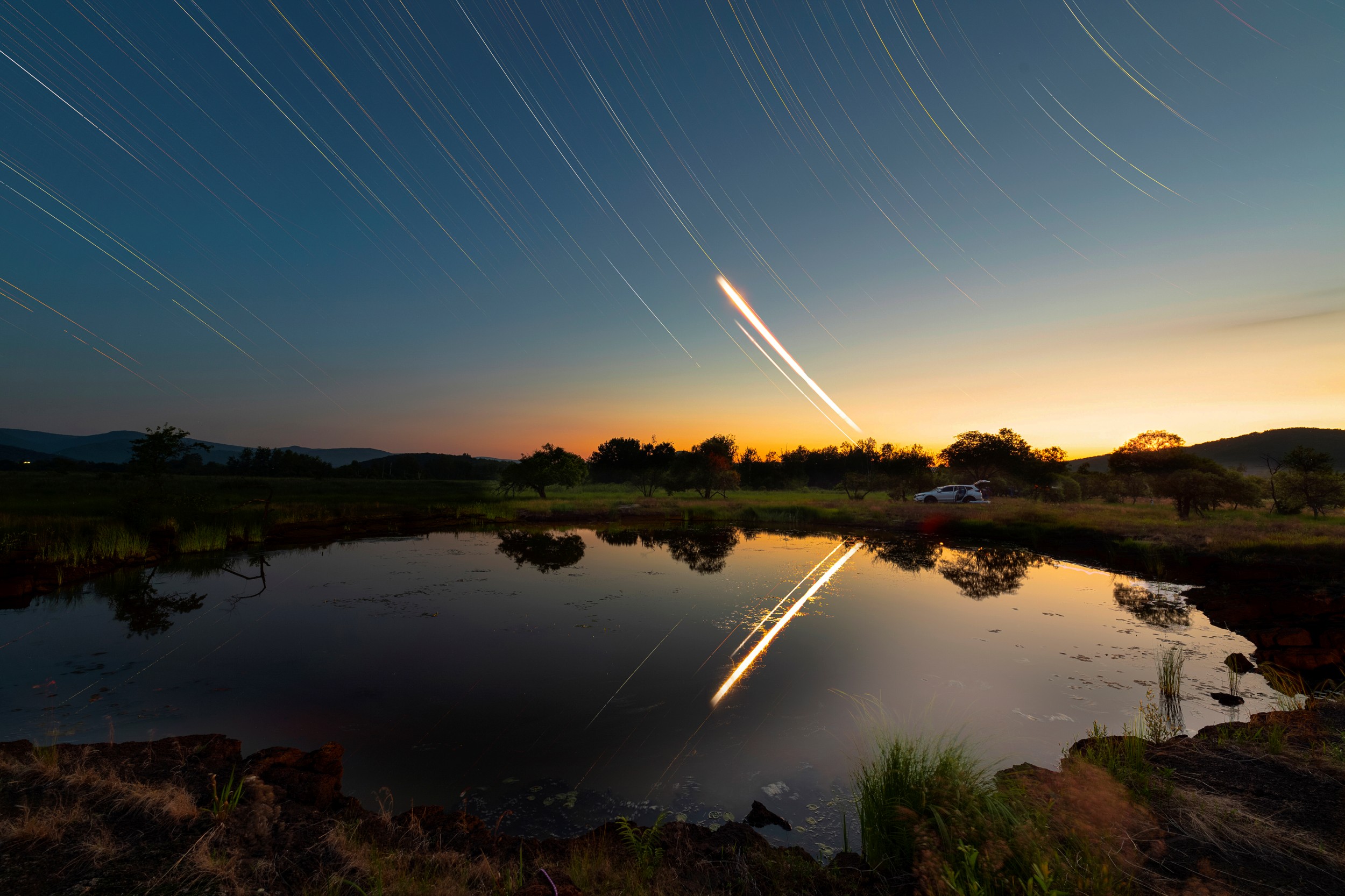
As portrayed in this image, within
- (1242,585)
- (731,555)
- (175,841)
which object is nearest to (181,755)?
(175,841)

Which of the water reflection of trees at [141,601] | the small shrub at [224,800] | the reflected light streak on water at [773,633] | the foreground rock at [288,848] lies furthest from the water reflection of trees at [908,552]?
the water reflection of trees at [141,601]

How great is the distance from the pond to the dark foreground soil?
0.87 metres

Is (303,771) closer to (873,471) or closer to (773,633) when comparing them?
(773,633)

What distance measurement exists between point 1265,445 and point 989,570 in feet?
500

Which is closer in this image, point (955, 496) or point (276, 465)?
point (955, 496)

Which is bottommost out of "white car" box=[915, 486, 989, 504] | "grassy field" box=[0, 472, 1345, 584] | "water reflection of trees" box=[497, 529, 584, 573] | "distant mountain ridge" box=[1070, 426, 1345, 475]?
"water reflection of trees" box=[497, 529, 584, 573]

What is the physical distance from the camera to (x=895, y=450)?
84250 mm

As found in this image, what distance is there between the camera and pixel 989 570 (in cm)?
1867

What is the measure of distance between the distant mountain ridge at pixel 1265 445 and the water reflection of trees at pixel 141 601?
120724 millimetres

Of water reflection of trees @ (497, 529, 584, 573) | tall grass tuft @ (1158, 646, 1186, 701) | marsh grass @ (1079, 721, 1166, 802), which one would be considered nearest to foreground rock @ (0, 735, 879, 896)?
marsh grass @ (1079, 721, 1166, 802)

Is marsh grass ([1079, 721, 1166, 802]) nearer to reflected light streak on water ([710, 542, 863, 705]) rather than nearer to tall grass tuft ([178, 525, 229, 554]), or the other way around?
reflected light streak on water ([710, 542, 863, 705])

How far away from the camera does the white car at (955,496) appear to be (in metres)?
39.7

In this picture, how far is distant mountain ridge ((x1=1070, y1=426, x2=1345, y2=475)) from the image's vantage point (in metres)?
105

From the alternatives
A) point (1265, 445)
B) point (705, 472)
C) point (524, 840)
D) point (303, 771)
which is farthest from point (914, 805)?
point (1265, 445)
